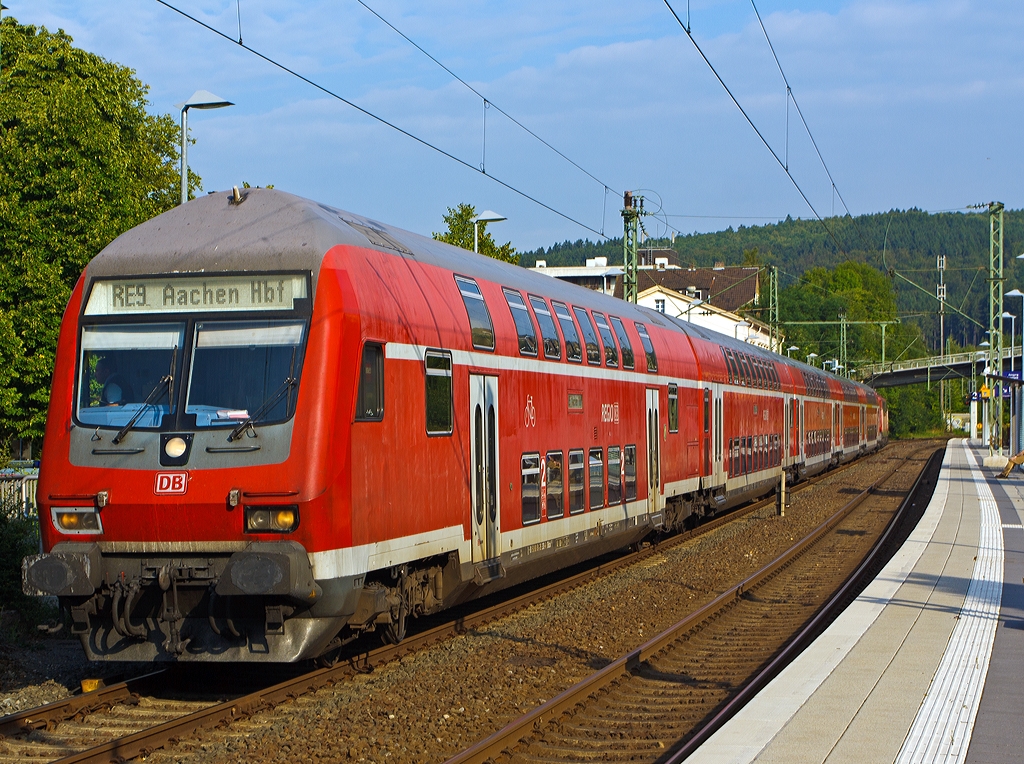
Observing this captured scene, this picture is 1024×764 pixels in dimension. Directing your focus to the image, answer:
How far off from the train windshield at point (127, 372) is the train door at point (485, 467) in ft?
10.5

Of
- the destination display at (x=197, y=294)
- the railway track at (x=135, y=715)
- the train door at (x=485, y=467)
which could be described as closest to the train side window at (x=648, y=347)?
the train door at (x=485, y=467)

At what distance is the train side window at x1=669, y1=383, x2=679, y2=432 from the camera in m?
19.3

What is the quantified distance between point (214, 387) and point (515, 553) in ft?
14.6

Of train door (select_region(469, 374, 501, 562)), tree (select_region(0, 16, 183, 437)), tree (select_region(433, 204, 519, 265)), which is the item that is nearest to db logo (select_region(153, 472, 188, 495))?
train door (select_region(469, 374, 501, 562))

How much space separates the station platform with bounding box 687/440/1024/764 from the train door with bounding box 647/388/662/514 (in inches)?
140

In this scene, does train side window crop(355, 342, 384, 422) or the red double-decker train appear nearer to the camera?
the red double-decker train

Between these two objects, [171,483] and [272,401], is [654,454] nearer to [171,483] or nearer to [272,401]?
[272,401]

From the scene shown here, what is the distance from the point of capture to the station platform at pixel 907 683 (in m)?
7.16

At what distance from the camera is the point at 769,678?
32.8 feet

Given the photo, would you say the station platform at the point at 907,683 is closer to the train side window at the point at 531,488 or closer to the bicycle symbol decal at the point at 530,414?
the train side window at the point at 531,488

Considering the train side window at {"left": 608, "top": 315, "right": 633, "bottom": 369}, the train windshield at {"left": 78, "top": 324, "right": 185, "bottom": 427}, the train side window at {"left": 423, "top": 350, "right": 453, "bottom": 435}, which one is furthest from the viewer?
the train side window at {"left": 608, "top": 315, "right": 633, "bottom": 369}

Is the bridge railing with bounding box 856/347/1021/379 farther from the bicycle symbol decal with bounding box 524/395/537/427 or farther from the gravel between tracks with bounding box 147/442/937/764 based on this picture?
the bicycle symbol decal with bounding box 524/395/537/427

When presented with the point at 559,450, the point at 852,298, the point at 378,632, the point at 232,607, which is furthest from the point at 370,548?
the point at 852,298

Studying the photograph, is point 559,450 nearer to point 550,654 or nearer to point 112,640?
point 550,654
